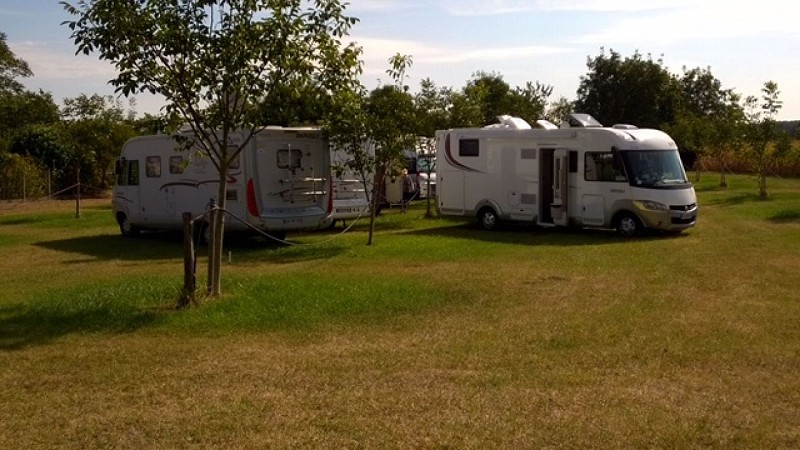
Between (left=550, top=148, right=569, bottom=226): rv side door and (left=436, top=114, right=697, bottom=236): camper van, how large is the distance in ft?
0.07

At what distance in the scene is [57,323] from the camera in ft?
31.4

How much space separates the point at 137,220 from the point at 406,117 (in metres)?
6.56

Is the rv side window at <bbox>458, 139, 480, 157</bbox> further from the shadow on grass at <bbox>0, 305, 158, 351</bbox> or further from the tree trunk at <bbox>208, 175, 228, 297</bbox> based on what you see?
the shadow on grass at <bbox>0, 305, 158, 351</bbox>

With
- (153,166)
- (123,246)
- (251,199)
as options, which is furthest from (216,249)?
(153,166)

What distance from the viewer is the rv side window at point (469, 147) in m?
20.5

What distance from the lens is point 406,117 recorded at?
1861 cm

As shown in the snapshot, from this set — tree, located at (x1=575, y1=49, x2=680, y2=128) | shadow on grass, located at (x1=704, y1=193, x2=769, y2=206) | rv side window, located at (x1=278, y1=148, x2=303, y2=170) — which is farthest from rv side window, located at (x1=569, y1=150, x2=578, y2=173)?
tree, located at (x1=575, y1=49, x2=680, y2=128)

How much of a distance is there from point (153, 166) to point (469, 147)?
23.6ft

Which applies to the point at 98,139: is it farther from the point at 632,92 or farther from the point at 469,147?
the point at 632,92

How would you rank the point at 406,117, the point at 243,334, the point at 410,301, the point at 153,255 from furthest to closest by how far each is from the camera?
the point at 406,117
the point at 153,255
the point at 410,301
the point at 243,334

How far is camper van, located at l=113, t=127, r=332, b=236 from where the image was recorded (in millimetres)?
16484

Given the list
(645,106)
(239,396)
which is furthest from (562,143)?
(645,106)

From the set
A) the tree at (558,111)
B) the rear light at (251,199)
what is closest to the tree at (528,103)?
the tree at (558,111)

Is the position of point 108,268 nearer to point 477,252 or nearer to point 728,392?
point 477,252
